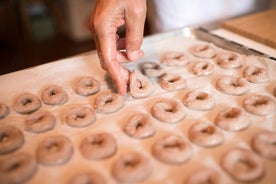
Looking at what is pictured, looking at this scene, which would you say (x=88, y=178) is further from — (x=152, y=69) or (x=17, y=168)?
(x=152, y=69)

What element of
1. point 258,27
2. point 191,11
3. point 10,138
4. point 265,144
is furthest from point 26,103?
point 258,27

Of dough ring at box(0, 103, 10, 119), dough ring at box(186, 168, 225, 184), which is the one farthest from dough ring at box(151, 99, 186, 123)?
dough ring at box(0, 103, 10, 119)

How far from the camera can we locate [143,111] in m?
1.05

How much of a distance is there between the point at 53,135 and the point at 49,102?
17 cm

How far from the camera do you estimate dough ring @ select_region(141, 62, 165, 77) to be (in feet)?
3.98

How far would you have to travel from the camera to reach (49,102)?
1.08 m

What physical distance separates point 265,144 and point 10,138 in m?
0.73

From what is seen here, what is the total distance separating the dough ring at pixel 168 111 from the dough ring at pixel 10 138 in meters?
0.42

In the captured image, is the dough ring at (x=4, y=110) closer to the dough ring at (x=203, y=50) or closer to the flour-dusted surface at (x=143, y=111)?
the flour-dusted surface at (x=143, y=111)

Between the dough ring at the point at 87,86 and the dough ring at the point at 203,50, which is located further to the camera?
the dough ring at the point at 203,50

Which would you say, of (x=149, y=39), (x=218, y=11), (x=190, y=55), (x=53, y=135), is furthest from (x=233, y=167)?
(x=218, y=11)

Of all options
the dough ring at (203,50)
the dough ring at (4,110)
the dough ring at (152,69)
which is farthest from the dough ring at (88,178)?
the dough ring at (203,50)

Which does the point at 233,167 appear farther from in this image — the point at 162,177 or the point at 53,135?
the point at 53,135

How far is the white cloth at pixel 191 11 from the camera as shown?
156 centimetres
